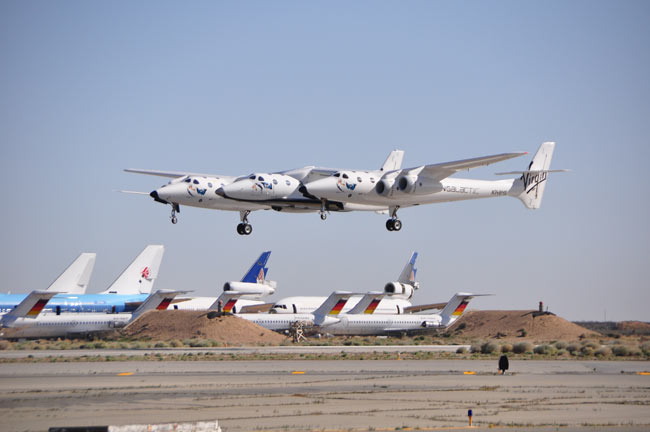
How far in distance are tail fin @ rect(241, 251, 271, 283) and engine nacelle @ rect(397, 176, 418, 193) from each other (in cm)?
3620

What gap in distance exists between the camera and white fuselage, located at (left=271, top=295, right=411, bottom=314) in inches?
2987

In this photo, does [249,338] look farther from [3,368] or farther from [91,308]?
[3,368]

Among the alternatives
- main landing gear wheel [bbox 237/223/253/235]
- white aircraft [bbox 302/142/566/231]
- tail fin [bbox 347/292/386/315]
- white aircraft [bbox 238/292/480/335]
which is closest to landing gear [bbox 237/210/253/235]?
main landing gear wheel [bbox 237/223/253/235]

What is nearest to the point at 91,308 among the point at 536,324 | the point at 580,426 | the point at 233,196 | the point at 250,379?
the point at 233,196

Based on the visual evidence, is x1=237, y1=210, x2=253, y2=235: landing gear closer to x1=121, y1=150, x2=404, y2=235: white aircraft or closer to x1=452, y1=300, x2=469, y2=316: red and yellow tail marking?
x1=121, y1=150, x2=404, y2=235: white aircraft

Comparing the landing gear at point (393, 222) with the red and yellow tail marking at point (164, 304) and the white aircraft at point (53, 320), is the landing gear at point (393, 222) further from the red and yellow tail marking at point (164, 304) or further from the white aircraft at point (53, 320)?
the red and yellow tail marking at point (164, 304)

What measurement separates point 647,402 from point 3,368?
24.9 meters

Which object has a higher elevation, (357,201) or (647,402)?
(357,201)

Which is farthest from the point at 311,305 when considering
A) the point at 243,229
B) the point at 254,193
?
the point at 254,193

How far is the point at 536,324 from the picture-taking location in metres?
70.1

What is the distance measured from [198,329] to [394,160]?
2007 cm

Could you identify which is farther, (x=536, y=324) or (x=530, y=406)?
(x=536, y=324)

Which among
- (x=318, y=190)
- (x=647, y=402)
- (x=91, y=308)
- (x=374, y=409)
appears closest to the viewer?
(x=374, y=409)

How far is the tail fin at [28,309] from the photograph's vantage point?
189 ft
